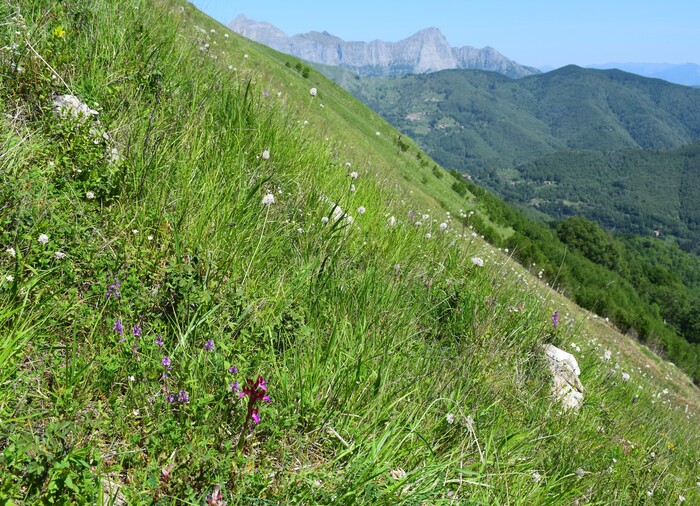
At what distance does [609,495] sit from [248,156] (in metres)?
4.36

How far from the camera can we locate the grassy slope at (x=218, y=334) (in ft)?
7.23

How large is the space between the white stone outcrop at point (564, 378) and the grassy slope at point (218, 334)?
188 millimetres

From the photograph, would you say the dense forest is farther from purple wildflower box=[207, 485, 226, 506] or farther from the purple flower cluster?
purple wildflower box=[207, 485, 226, 506]

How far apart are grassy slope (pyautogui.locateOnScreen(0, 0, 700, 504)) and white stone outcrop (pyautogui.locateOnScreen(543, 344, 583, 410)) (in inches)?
7.4

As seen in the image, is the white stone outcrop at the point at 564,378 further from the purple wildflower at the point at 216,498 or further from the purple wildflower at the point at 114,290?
the purple wildflower at the point at 114,290

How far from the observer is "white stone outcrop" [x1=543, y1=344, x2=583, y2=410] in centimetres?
465

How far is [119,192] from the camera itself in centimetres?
344

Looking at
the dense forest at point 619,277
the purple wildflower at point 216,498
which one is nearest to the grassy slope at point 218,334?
the purple wildflower at point 216,498

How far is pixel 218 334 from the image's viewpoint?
2.86 metres

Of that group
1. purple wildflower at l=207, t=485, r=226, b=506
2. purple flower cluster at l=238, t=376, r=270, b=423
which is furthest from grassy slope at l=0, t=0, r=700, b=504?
purple flower cluster at l=238, t=376, r=270, b=423

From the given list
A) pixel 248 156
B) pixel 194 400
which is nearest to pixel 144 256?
pixel 194 400

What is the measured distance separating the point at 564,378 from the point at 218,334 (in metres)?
3.85

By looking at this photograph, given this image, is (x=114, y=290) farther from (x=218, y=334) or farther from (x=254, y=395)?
(x=254, y=395)

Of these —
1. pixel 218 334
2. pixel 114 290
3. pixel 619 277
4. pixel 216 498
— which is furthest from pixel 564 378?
pixel 619 277
